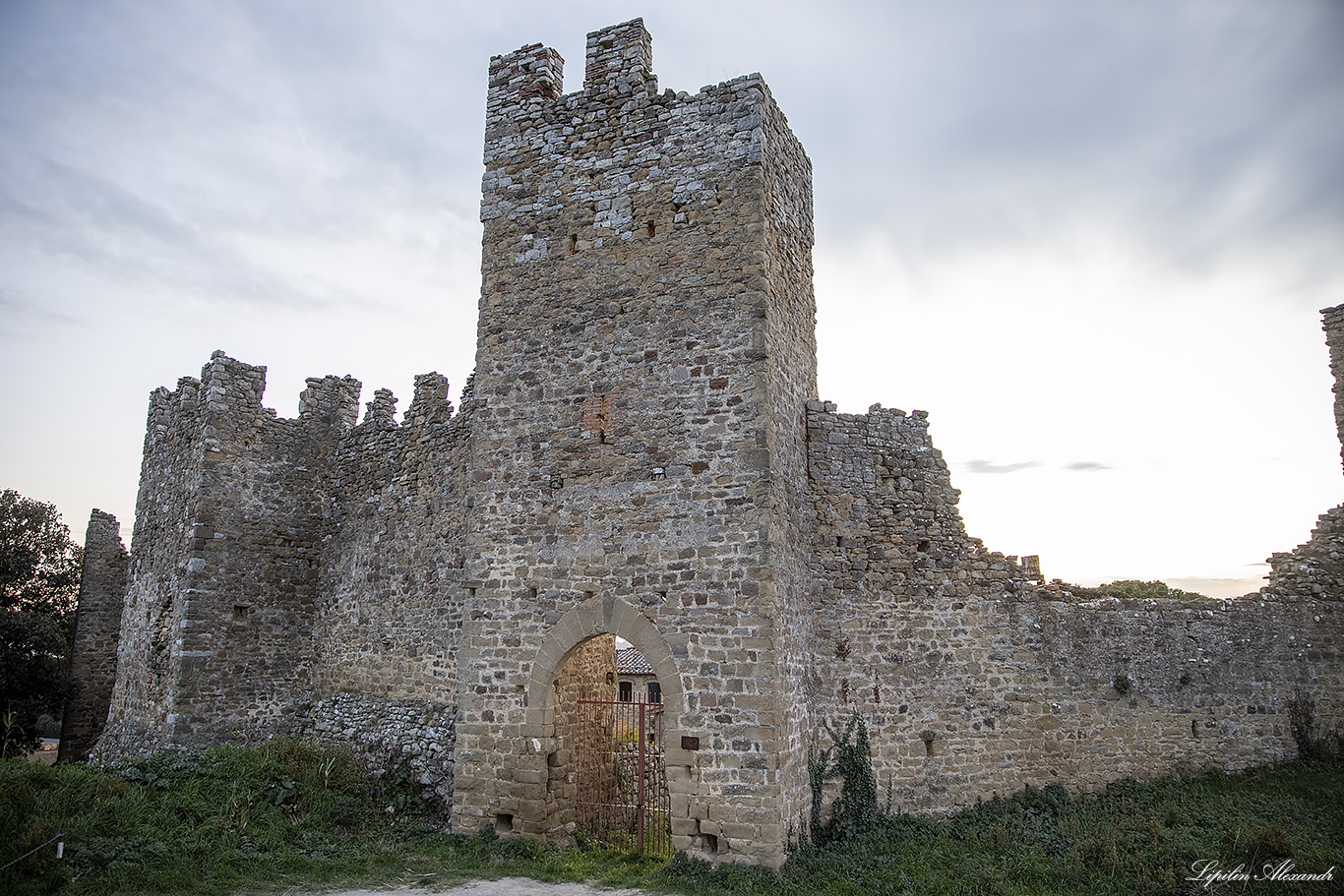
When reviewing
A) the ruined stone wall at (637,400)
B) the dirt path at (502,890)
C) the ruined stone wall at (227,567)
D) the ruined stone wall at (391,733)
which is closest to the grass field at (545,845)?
the dirt path at (502,890)

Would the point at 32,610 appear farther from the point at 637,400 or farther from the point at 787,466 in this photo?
the point at 787,466

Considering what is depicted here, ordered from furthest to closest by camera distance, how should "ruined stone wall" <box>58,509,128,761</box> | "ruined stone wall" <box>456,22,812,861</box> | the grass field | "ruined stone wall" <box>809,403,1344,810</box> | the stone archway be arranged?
1. "ruined stone wall" <box>58,509,128,761</box>
2. "ruined stone wall" <box>809,403,1344,810</box>
3. the stone archway
4. "ruined stone wall" <box>456,22,812,861</box>
5. the grass field

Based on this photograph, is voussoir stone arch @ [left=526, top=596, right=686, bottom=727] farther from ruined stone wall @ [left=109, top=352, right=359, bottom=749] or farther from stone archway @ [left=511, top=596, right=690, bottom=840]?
ruined stone wall @ [left=109, top=352, right=359, bottom=749]

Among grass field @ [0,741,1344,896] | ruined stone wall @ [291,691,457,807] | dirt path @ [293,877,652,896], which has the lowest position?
dirt path @ [293,877,652,896]

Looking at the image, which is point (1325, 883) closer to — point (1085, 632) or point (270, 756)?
point (1085, 632)

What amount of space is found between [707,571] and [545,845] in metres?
3.83

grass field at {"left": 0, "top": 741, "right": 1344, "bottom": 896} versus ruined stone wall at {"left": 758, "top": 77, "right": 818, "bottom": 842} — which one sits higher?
ruined stone wall at {"left": 758, "top": 77, "right": 818, "bottom": 842}

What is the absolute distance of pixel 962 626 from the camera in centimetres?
1127

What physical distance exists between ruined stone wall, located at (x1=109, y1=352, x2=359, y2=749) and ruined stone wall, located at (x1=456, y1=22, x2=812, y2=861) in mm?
6720

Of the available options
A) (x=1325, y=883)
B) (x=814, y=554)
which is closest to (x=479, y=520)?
(x=814, y=554)

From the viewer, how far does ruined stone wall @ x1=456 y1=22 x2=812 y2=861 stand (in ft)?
29.8

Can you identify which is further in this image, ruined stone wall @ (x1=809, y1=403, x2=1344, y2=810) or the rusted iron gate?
ruined stone wall @ (x1=809, y1=403, x2=1344, y2=810)

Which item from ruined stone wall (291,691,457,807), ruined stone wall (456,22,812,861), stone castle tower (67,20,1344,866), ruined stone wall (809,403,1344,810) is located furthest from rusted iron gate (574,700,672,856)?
ruined stone wall (809,403,1344,810)

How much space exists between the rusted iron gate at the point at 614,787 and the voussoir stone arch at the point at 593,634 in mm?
764
